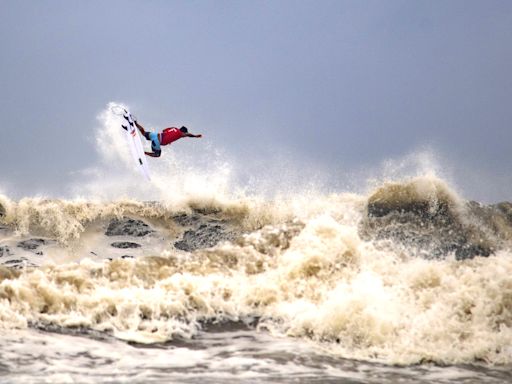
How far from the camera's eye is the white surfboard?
1217cm

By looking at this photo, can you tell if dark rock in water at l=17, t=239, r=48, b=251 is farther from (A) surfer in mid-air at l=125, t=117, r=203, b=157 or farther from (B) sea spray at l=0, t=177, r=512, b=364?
(B) sea spray at l=0, t=177, r=512, b=364

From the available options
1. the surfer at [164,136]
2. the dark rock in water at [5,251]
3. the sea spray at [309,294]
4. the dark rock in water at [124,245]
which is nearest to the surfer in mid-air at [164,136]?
the surfer at [164,136]

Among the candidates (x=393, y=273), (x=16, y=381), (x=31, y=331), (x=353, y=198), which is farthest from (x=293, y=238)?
(x=16, y=381)

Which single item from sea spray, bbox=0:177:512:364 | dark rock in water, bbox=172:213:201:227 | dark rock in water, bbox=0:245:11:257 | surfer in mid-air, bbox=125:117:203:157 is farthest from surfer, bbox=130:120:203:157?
dark rock in water, bbox=0:245:11:257

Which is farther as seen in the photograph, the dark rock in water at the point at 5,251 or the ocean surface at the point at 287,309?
the dark rock in water at the point at 5,251

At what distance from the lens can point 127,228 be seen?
44.3ft

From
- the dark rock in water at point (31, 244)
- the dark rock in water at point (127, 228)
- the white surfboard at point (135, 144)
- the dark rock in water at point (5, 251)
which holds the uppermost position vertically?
the white surfboard at point (135, 144)

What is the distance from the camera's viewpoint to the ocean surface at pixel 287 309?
17.1ft

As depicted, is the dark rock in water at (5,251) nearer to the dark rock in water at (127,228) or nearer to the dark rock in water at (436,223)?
the dark rock in water at (127,228)

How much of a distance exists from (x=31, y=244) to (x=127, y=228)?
2061mm

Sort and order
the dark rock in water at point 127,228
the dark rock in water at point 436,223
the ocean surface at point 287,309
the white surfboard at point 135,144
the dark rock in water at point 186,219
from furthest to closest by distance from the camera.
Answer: the dark rock in water at point 186,219 < the dark rock in water at point 127,228 < the white surfboard at point 135,144 < the dark rock in water at point 436,223 < the ocean surface at point 287,309

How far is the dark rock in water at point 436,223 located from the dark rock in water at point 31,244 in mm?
6863

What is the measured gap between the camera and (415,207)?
1219cm

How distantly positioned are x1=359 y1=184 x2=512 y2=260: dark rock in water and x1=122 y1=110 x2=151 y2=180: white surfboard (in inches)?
180
